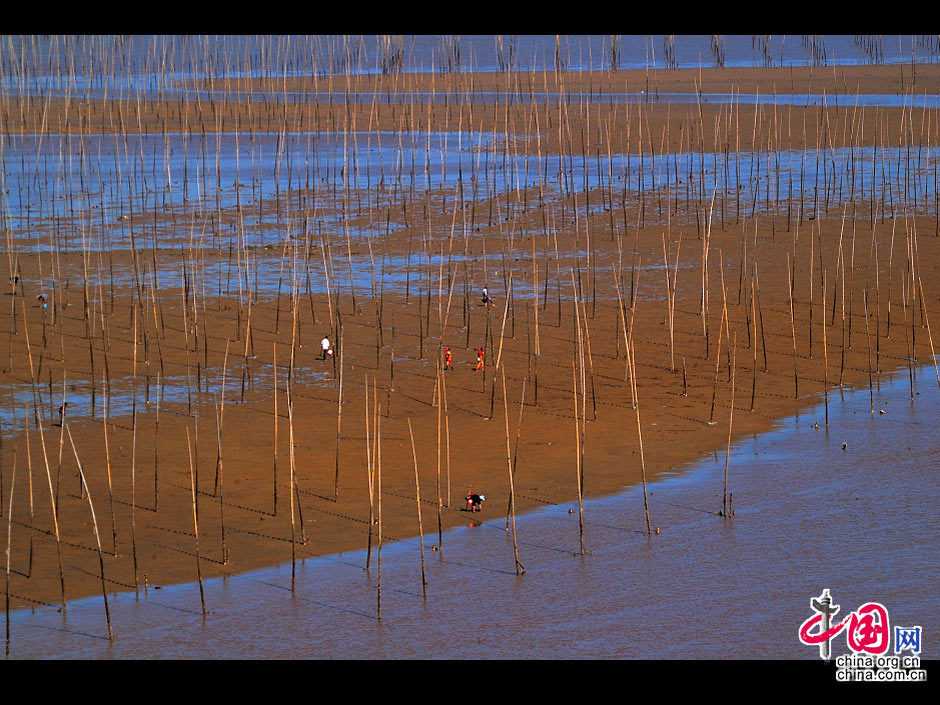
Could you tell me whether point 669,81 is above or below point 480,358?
above

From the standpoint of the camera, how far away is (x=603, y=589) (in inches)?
164

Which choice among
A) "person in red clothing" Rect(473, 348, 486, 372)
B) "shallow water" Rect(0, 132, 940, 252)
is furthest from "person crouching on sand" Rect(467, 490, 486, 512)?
"shallow water" Rect(0, 132, 940, 252)

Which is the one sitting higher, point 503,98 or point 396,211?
point 503,98

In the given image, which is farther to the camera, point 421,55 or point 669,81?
point 421,55

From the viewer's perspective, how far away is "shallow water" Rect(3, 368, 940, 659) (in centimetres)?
374

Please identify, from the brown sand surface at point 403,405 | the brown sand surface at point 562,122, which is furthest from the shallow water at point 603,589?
the brown sand surface at point 562,122

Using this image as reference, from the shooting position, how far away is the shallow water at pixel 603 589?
374cm

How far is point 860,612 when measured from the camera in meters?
3.83

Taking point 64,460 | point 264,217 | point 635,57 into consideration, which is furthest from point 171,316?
point 635,57

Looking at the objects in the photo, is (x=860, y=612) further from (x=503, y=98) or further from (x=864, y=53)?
(x=864, y=53)

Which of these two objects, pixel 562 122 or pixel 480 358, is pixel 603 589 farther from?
pixel 562 122

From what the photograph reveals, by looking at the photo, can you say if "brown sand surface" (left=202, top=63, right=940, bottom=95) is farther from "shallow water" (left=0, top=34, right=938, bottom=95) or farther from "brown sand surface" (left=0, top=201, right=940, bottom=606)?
"brown sand surface" (left=0, top=201, right=940, bottom=606)

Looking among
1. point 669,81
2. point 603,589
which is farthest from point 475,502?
point 669,81

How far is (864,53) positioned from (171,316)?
23.1 metres
